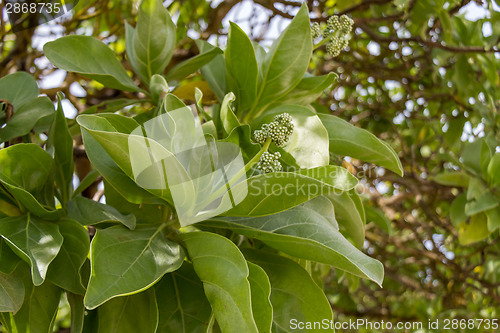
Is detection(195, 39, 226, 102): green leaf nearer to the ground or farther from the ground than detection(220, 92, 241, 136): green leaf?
nearer to the ground

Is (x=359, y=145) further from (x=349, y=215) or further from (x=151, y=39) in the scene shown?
(x=151, y=39)

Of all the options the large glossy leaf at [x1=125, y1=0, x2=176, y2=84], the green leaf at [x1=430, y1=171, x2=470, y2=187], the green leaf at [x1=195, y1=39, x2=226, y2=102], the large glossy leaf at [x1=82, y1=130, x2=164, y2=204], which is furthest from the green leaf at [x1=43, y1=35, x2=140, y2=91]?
the green leaf at [x1=430, y1=171, x2=470, y2=187]

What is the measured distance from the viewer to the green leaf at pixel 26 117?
0.97m

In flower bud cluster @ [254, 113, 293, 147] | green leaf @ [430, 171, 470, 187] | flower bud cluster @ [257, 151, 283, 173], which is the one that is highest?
flower bud cluster @ [254, 113, 293, 147]

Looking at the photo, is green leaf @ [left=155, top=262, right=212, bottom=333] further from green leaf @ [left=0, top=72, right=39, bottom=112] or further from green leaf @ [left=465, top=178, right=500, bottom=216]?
green leaf @ [left=465, top=178, right=500, bottom=216]

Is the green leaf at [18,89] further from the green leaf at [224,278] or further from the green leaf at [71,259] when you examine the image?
the green leaf at [224,278]

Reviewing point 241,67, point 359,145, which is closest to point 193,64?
point 241,67

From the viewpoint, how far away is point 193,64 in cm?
112

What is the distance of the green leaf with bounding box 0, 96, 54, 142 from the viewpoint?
0.97m

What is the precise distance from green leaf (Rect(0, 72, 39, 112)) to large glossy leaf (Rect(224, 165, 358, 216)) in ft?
1.82

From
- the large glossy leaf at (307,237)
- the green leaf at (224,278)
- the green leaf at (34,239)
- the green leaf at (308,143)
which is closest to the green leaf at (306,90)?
the green leaf at (308,143)
